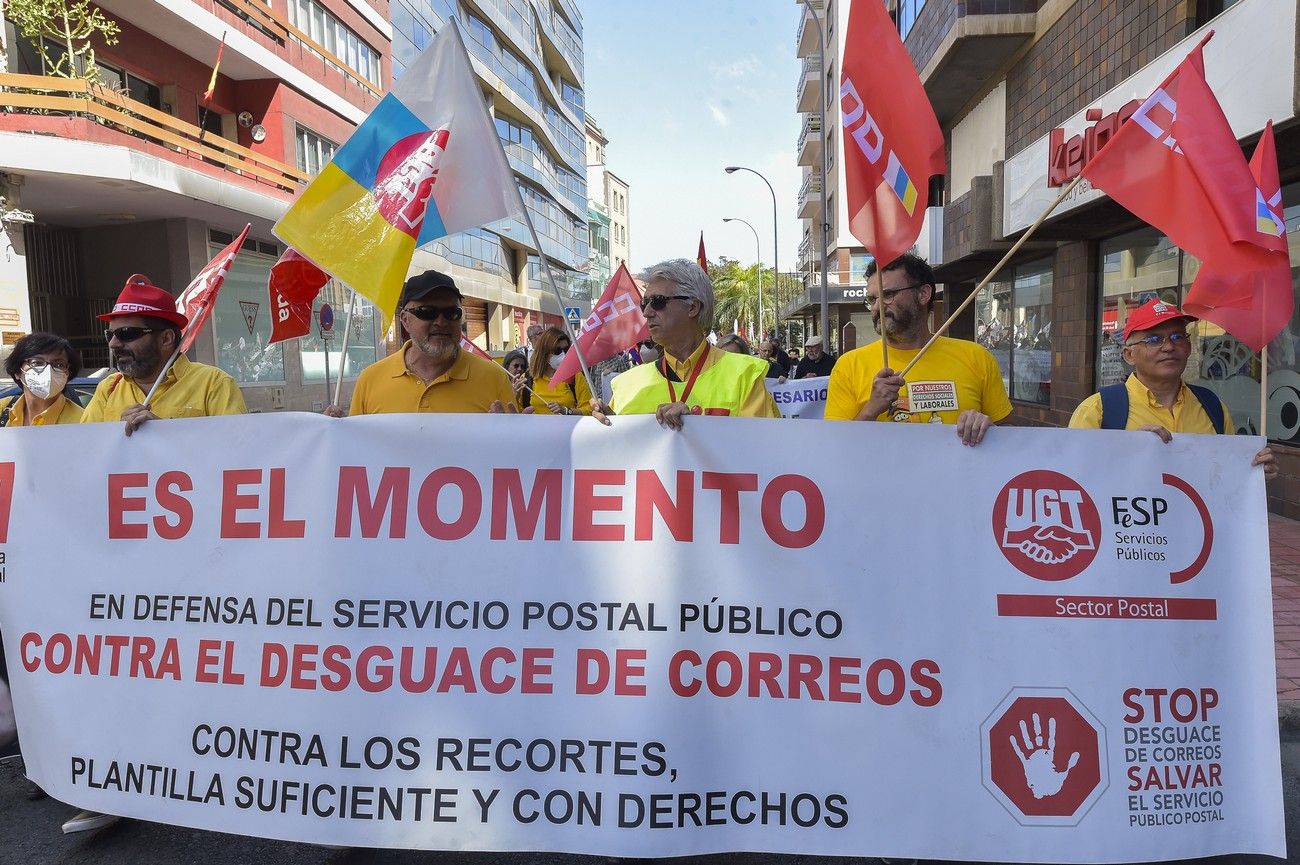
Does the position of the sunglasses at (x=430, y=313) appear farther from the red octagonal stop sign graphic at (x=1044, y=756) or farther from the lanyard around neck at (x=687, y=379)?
the red octagonal stop sign graphic at (x=1044, y=756)

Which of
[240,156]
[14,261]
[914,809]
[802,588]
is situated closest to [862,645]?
[802,588]

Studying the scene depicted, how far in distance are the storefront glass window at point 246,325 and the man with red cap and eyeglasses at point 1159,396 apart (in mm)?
17767

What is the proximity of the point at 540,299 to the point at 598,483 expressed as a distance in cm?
4232

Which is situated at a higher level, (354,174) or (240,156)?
(240,156)

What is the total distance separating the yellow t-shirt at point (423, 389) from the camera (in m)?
3.54

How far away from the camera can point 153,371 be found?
141 inches

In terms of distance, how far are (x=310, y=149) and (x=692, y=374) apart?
71.3 feet

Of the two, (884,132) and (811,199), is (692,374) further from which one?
(811,199)

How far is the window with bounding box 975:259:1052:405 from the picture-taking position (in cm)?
1424

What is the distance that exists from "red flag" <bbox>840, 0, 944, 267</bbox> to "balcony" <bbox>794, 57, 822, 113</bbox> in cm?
4225

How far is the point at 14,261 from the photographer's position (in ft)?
42.2

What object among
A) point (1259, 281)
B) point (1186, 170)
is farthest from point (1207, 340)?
point (1186, 170)

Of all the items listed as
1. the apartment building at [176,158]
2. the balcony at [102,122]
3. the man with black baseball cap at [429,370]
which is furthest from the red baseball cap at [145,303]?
the apartment building at [176,158]

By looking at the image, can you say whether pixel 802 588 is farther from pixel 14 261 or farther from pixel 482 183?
pixel 14 261
